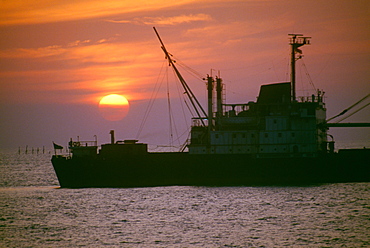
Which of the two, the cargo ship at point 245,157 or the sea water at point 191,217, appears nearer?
the sea water at point 191,217

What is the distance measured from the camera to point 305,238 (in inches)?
1427

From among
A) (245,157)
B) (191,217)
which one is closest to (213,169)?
(245,157)

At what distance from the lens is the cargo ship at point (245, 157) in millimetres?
63688

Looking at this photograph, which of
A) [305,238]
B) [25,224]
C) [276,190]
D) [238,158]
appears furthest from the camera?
[238,158]

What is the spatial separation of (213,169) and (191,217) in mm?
19830

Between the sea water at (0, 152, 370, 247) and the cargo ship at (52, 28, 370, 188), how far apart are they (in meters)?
2.67

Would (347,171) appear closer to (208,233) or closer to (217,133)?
(217,133)

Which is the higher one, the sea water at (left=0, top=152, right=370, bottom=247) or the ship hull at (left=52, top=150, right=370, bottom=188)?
the ship hull at (left=52, top=150, right=370, bottom=188)

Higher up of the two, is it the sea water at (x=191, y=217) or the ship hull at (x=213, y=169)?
the ship hull at (x=213, y=169)

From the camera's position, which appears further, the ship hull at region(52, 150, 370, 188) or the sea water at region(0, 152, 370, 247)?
the ship hull at region(52, 150, 370, 188)

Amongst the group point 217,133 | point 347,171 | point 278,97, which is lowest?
point 347,171

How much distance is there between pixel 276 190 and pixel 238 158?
7758mm

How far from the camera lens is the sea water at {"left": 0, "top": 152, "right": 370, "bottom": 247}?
36344mm

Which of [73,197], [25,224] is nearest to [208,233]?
[25,224]
